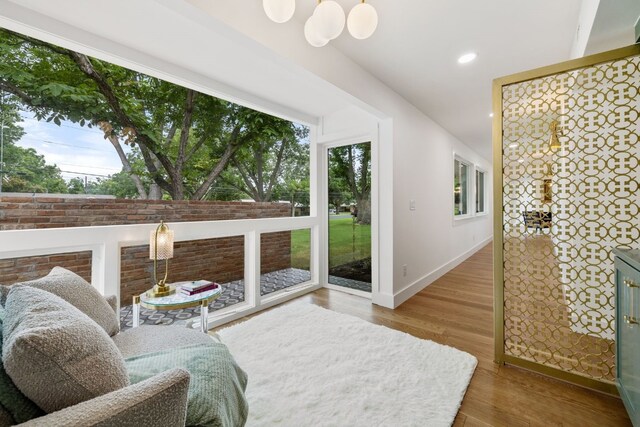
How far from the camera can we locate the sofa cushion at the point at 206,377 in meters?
0.92

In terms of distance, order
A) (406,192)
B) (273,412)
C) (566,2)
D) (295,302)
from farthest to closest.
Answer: (406,192)
(295,302)
(566,2)
(273,412)

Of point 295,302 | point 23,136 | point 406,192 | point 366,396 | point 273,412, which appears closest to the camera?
point 273,412

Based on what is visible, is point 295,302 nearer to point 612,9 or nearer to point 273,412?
point 273,412

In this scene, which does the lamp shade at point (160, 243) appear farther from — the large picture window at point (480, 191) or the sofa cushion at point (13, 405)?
the large picture window at point (480, 191)

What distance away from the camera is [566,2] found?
185cm

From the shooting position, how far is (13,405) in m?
0.64

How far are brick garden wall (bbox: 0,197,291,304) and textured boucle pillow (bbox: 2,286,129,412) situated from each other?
1.42 metres

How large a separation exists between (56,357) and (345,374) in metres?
1.61

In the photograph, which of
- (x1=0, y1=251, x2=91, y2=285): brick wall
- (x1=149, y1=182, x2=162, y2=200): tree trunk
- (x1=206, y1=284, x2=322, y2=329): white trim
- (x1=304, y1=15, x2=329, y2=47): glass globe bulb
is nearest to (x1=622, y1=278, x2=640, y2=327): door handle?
(x1=304, y1=15, x2=329, y2=47): glass globe bulb

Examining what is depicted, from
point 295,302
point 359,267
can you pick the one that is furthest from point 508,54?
point 295,302

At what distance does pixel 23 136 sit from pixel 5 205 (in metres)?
0.59

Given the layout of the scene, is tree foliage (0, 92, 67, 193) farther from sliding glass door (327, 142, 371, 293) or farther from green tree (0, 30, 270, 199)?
sliding glass door (327, 142, 371, 293)

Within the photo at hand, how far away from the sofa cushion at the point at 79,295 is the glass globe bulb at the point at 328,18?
69.1 inches

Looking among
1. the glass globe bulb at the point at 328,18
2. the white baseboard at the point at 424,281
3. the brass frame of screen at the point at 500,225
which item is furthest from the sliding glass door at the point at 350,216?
the glass globe bulb at the point at 328,18
